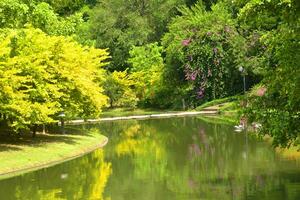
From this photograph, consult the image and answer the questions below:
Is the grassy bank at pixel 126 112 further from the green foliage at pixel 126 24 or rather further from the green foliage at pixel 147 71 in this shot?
the green foliage at pixel 126 24

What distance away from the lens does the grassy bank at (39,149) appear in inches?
973

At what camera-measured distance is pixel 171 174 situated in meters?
22.5

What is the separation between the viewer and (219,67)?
57.9 metres

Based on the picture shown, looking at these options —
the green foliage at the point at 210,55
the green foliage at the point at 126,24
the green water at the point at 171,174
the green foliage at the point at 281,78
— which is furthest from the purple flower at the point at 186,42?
the green foliage at the point at 281,78

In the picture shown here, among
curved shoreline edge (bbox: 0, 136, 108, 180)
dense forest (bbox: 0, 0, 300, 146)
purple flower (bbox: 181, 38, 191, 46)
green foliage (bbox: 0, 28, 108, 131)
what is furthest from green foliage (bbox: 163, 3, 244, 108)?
curved shoreline edge (bbox: 0, 136, 108, 180)

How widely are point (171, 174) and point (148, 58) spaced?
1785 inches

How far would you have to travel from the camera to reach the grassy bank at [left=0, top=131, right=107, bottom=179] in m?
24.7

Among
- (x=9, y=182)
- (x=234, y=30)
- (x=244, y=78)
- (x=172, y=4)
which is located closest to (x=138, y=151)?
(x=9, y=182)

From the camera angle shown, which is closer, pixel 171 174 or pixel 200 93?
pixel 171 174

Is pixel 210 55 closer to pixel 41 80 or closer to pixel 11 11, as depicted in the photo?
pixel 41 80

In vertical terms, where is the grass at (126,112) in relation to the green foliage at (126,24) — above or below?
below

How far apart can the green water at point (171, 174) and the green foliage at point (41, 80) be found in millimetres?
2896

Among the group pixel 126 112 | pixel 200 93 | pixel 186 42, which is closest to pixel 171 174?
pixel 200 93

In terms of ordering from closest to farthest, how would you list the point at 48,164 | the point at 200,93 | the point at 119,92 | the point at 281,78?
the point at 281,78 → the point at 48,164 → the point at 200,93 → the point at 119,92
